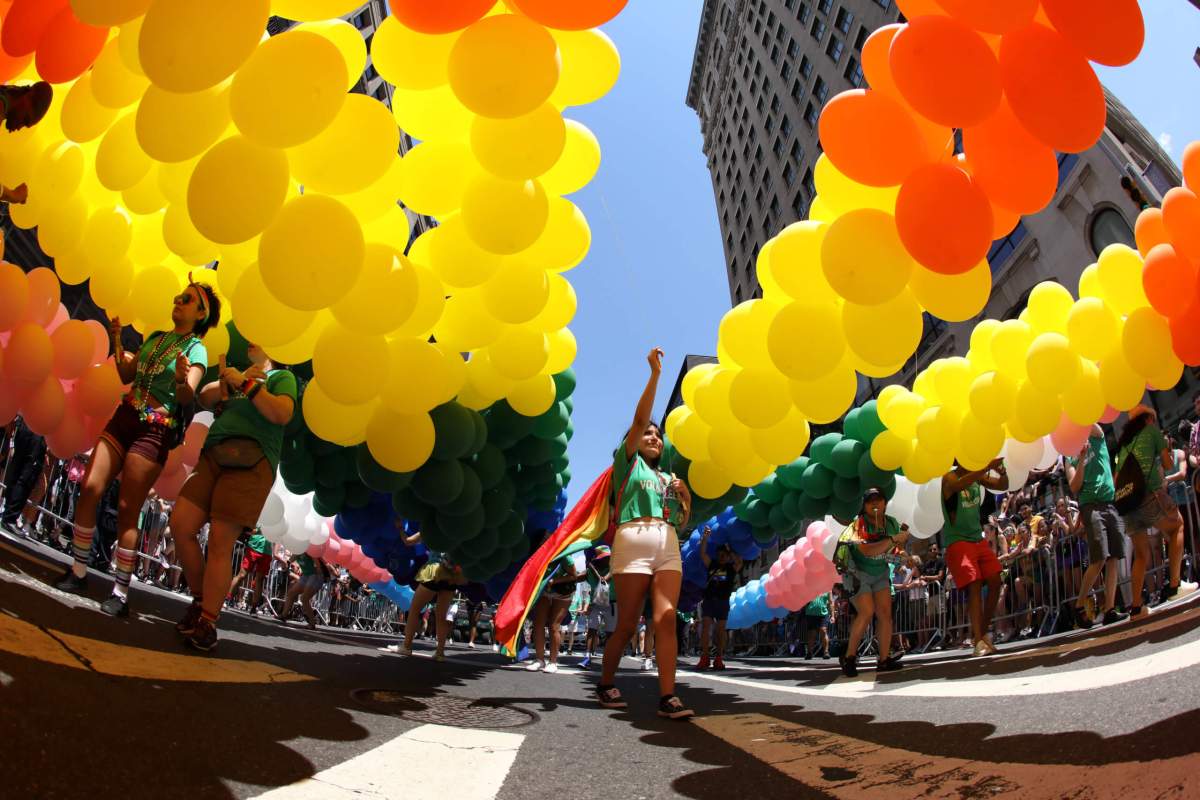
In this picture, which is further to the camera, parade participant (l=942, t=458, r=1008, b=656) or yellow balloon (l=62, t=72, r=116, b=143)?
parade participant (l=942, t=458, r=1008, b=656)

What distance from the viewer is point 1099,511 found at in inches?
248

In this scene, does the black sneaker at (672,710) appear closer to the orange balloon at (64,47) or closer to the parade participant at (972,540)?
the parade participant at (972,540)

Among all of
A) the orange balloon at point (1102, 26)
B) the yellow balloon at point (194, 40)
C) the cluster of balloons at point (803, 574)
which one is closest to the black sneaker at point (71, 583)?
the yellow balloon at point (194, 40)

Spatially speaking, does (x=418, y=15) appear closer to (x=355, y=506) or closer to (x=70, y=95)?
(x=70, y=95)

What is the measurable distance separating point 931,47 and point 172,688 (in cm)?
315

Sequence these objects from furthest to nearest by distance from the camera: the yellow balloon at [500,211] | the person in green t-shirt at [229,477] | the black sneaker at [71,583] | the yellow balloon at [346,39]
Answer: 1. the black sneaker at [71,583]
2. the person in green t-shirt at [229,477]
3. the yellow balloon at [500,211]
4. the yellow balloon at [346,39]

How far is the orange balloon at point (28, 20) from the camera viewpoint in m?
3.14

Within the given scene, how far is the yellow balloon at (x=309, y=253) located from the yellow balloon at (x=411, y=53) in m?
0.61

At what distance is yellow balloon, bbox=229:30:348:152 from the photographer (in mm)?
2508

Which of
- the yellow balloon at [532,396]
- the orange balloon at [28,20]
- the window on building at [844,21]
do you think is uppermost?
the window on building at [844,21]

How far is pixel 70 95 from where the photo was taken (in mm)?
3857

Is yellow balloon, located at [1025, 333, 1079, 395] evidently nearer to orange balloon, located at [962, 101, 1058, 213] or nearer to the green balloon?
orange balloon, located at [962, 101, 1058, 213]

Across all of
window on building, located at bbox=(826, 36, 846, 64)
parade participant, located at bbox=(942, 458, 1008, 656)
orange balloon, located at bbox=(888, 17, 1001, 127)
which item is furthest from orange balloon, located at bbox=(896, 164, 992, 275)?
window on building, located at bbox=(826, 36, 846, 64)

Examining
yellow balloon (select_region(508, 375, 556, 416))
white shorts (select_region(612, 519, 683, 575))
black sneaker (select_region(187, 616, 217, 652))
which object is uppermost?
yellow balloon (select_region(508, 375, 556, 416))
